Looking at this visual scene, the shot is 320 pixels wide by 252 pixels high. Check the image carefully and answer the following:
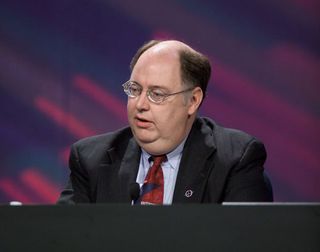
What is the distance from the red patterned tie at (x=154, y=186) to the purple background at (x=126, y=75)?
136cm

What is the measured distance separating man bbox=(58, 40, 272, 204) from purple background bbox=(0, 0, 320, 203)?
119cm

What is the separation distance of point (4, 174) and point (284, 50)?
1.61 metres

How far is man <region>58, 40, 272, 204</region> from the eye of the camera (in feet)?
6.47

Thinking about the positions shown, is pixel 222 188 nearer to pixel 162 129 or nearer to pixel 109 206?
pixel 162 129

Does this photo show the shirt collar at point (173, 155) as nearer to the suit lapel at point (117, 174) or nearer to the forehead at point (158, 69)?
the suit lapel at point (117, 174)

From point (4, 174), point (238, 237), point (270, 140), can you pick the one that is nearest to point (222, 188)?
point (238, 237)

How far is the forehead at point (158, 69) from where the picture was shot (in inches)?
78.9

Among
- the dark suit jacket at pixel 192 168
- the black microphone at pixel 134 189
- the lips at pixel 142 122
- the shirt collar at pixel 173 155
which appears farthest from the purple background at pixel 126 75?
the black microphone at pixel 134 189

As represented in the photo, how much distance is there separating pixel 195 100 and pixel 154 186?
340 mm

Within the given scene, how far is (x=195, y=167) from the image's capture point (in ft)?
6.61

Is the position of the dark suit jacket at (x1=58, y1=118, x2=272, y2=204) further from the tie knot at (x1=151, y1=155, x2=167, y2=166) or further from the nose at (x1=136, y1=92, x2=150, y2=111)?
the nose at (x1=136, y1=92, x2=150, y2=111)

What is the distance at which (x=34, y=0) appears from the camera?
3.46 m

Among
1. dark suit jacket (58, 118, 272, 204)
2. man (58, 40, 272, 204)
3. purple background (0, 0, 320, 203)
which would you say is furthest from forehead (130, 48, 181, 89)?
purple background (0, 0, 320, 203)

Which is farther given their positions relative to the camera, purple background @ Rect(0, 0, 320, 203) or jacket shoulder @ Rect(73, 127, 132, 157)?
purple background @ Rect(0, 0, 320, 203)
